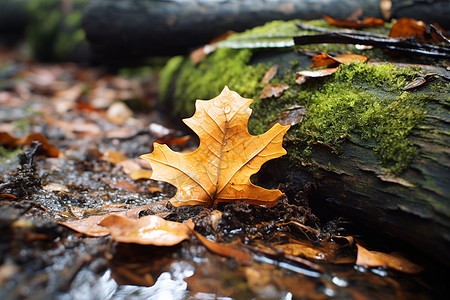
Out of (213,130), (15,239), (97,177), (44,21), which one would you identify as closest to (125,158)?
(97,177)

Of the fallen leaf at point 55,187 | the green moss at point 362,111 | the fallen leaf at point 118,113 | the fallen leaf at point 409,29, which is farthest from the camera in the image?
the fallen leaf at point 118,113

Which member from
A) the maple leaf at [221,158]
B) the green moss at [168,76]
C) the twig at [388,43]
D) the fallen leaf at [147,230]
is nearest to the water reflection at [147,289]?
the fallen leaf at [147,230]

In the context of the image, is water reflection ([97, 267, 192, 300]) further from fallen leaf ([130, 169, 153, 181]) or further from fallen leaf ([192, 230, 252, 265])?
fallen leaf ([130, 169, 153, 181])

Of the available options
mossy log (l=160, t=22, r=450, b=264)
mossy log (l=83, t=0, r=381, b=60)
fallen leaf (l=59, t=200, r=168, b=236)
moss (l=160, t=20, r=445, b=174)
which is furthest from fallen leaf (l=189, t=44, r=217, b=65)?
fallen leaf (l=59, t=200, r=168, b=236)

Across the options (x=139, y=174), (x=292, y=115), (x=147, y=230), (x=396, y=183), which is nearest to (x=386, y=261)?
(x=396, y=183)

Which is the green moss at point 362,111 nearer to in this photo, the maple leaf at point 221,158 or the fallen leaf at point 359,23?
the maple leaf at point 221,158

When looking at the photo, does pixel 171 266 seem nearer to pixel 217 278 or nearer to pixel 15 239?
pixel 217 278
